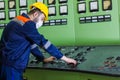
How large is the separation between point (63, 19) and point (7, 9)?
0.76 meters

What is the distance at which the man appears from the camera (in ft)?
8.91

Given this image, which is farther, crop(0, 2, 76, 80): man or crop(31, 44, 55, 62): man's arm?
crop(31, 44, 55, 62): man's arm

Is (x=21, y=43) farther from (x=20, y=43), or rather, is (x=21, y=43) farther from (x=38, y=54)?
(x=38, y=54)

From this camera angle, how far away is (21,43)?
275 cm

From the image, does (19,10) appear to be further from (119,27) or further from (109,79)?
(109,79)

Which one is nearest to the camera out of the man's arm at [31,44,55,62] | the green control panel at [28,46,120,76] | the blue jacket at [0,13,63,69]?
the green control panel at [28,46,120,76]

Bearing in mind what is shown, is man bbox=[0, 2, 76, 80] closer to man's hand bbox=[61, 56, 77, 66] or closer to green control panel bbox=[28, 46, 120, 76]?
man's hand bbox=[61, 56, 77, 66]

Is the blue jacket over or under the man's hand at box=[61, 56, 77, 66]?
over

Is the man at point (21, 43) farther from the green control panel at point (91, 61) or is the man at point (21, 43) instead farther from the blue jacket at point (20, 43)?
the green control panel at point (91, 61)

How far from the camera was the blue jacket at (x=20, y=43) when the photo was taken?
8.89 ft

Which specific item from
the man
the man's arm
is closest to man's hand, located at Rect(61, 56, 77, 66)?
the man

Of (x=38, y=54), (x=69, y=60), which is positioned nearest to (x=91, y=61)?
(x=69, y=60)

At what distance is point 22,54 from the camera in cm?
278

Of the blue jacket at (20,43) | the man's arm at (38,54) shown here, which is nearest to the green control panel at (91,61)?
the man's arm at (38,54)
